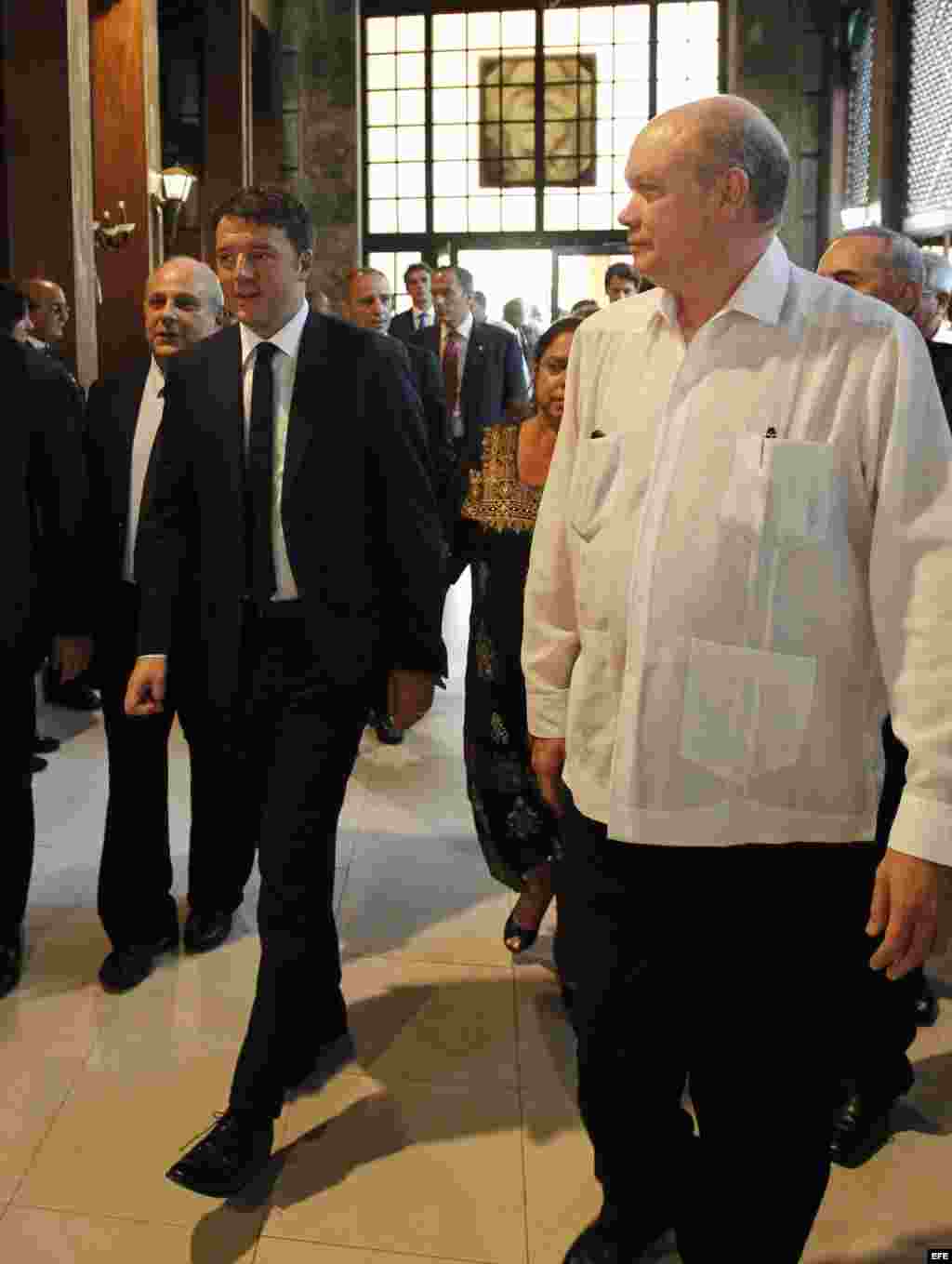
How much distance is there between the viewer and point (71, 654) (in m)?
3.16

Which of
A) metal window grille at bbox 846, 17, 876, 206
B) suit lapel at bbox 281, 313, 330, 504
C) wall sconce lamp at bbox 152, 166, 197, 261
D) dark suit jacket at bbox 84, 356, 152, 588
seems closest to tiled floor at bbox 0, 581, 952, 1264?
dark suit jacket at bbox 84, 356, 152, 588

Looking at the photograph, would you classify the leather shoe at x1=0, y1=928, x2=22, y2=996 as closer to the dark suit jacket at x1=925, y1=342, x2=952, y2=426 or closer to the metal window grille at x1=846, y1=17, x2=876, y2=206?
the dark suit jacket at x1=925, y1=342, x2=952, y2=426

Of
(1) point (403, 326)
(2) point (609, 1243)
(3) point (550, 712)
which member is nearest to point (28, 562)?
(3) point (550, 712)

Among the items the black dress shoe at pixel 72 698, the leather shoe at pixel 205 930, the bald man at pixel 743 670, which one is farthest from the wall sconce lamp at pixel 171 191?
the bald man at pixel 743 670

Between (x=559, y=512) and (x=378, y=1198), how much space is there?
1.19 metres

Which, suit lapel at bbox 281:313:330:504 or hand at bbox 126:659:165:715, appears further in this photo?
hand at bbox 126:659:165:715

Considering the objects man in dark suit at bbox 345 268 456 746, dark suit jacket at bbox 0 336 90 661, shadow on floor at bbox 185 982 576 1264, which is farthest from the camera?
man in dark suit at bbox 345 268 456 746

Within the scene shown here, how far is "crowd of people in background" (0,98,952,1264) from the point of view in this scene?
5.24 feet

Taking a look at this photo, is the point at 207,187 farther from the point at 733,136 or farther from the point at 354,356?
the point at 733,136

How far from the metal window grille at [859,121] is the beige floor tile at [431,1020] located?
8.68m

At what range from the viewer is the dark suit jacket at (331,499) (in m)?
2.46

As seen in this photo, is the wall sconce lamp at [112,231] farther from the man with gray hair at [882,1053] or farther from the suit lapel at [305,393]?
the man with gray hair at [882,1053]

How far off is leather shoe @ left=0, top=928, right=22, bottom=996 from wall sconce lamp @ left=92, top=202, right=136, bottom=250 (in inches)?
206

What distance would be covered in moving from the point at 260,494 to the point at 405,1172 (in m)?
1.23
